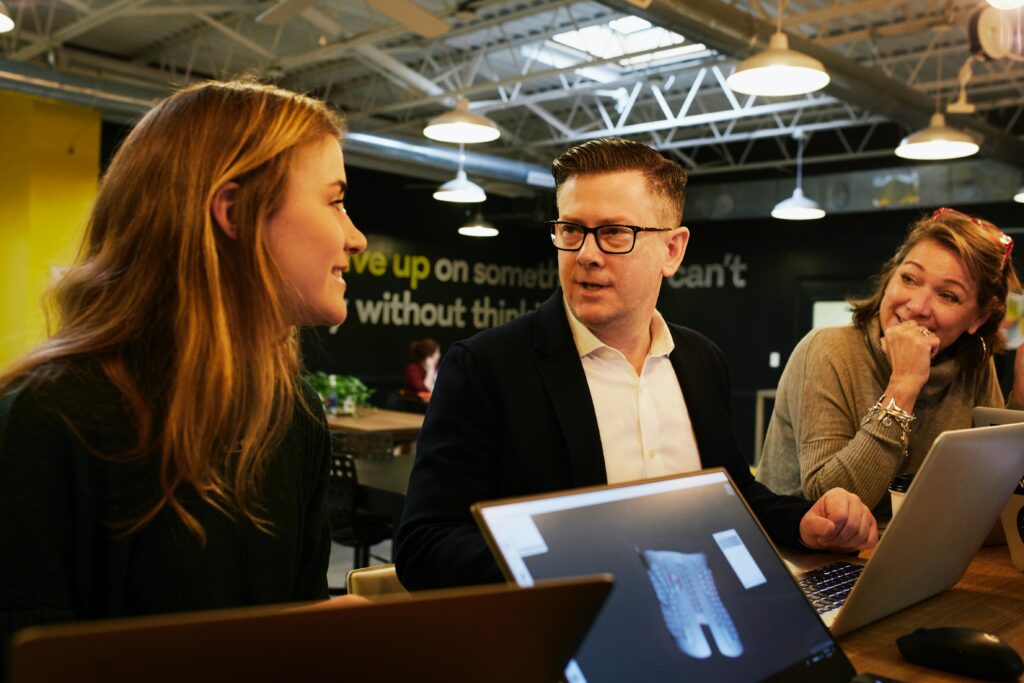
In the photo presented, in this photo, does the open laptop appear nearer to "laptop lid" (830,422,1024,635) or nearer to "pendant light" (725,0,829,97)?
"laptop lid" (830,422,1024,635)

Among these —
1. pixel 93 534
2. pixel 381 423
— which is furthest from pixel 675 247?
pixel 381 423

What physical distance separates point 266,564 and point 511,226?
13011 mm

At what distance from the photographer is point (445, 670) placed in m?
0.74

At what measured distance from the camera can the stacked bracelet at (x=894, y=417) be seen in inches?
82.8

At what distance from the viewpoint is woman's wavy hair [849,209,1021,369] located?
228cm

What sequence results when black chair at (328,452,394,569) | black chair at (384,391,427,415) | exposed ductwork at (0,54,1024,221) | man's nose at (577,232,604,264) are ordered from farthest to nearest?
black chair at (384,391,427,415) → exposed ductwork at (0,54,1024,221) → black chair at (328,452,394,569) → man's nose at (577,232,604,264)

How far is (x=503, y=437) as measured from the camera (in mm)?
1682

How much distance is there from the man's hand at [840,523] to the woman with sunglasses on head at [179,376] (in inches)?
36.7

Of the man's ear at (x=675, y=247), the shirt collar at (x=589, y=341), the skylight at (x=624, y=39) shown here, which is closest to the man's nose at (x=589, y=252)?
the shirt collar at (x=589, y=341)

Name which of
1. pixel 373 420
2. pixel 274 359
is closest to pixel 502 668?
pixel 274 359

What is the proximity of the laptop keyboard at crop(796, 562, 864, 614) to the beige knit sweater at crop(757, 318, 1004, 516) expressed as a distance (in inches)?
16.0

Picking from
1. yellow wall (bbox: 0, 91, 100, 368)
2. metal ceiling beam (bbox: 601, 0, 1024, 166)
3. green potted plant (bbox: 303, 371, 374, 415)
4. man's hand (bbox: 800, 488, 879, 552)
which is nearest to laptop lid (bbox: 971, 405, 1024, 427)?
man's hand (bbox: 800, 488, 879, 552)

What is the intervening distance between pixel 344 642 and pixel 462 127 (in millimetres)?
5374

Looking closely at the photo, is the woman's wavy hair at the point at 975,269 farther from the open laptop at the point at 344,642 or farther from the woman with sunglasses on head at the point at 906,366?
the open laptop at the point at 344,642
